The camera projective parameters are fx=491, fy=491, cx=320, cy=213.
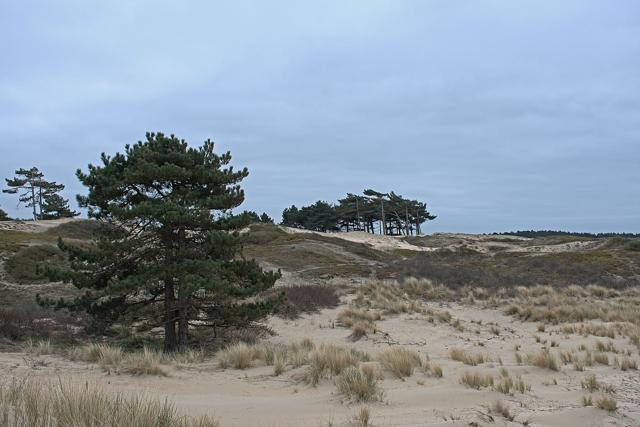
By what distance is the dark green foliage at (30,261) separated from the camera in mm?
21891

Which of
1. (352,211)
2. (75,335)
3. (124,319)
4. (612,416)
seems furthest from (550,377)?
(352,211)

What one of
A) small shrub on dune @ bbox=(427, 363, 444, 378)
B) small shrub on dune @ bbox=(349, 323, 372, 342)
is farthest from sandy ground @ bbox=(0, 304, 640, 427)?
small shrub on dune @ bbox=(349, 323, 372, 342)

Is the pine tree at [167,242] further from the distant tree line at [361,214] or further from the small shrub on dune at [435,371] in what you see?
the distant tree line at [361,214]

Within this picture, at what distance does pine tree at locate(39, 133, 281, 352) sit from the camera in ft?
39.2

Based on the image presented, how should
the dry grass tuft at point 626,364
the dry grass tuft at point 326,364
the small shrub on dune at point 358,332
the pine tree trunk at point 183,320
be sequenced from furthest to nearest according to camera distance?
the small shrub on dune at point 358,332, the pine tree trunk at point 183,320, the dry grass tuft at point 626,364, the dry grass tuft at point 326,364

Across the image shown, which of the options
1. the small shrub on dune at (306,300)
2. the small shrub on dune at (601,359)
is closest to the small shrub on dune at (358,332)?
the small shrub on dune at (306,300)

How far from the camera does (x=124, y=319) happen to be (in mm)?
13461

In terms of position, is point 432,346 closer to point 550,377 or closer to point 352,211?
point 550,377

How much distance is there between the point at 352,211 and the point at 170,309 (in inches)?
2862

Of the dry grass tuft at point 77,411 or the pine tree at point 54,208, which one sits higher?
the pine tree at point 54,208

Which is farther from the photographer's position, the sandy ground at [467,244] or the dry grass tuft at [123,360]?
the sandy ground at [467,244]

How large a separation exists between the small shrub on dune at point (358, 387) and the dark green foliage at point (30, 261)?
56.5ft

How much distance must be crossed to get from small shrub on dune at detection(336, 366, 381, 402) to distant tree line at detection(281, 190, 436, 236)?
71.2 m

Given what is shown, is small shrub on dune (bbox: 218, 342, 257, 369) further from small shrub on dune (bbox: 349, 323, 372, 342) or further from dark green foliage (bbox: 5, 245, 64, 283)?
dark green foliage (bbox: 5, 245, 64, 283)
